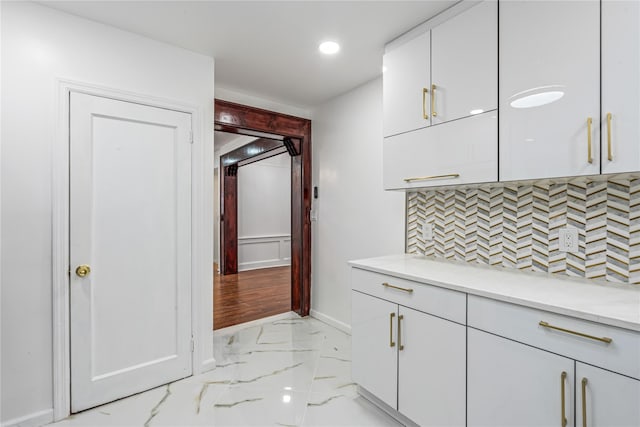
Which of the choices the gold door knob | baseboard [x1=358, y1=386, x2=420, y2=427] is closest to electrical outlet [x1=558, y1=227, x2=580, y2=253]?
baseboard [x1=358, y1=386, x2=420, y2=427]

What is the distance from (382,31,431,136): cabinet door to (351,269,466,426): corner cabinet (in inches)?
39.2

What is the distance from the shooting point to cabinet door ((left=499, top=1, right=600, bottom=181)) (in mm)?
1295

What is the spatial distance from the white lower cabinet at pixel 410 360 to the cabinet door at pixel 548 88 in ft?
2.82

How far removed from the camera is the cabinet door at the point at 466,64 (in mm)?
1612

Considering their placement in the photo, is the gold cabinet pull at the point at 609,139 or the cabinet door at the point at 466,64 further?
the cabinet door at the point at 466,64

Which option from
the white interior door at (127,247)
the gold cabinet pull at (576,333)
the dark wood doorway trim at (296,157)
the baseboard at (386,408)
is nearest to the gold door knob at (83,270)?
the white interior door at (127,247)

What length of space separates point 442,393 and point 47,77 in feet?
9.06

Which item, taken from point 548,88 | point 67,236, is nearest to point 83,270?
point 67,236

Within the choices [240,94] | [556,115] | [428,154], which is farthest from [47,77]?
[556,115]

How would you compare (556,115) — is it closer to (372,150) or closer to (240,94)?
(372,150)

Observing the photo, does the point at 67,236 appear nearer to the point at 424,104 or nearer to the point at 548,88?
the point at 424,104

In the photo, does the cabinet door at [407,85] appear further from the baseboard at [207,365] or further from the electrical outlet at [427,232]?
the baseboard at [207,365]

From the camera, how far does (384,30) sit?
204 centimetres

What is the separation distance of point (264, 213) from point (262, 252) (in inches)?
33.6
